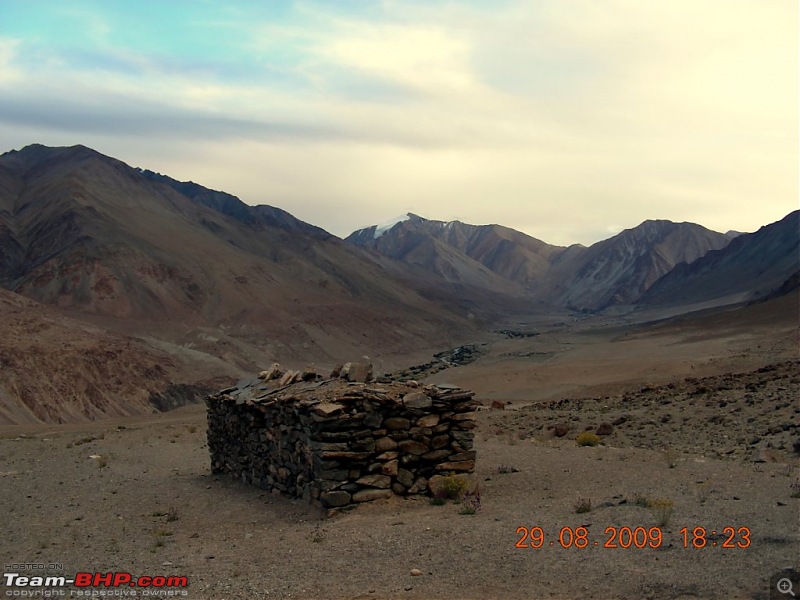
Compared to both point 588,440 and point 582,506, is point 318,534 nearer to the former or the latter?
point 582,506

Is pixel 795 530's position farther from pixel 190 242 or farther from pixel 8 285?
pixel 190 242

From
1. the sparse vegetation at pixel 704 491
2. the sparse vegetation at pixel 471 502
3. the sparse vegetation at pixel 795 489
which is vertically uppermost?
the sparse vegetation at pixel 795 489

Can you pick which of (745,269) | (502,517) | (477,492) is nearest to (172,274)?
(477,492)

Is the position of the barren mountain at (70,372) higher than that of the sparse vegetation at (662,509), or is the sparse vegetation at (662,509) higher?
the sparse vegetation at (662,509)

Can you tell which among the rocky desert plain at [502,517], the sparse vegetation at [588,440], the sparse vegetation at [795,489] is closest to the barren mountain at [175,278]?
the rocky desert plain at [502,517]

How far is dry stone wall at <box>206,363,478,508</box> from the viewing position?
468 inches

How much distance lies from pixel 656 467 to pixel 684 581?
5984mm

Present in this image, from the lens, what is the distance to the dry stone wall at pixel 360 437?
11891 millimetres

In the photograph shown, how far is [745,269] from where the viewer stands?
13838 cm

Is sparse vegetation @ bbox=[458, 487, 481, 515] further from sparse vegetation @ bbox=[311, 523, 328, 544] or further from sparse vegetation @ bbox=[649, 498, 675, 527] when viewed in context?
sparse vegetation @ bbox=[649, 498, 675, 527]

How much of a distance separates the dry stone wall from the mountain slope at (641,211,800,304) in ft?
351
